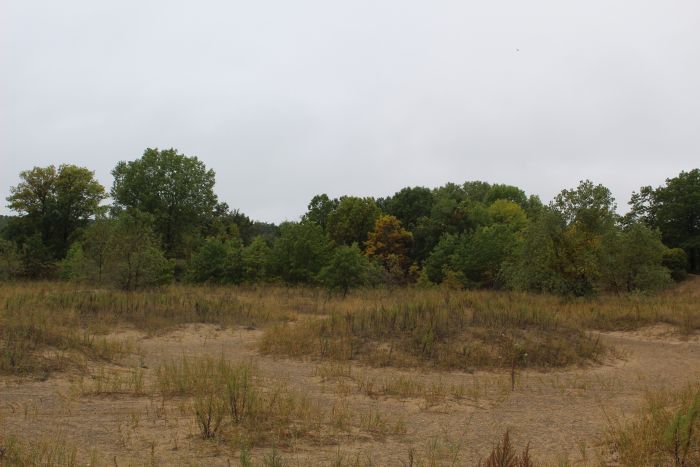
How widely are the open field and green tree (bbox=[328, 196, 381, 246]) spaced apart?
4055 centimetres

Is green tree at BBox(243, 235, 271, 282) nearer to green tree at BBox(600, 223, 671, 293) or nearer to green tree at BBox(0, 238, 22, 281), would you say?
green tree at BBox(0, 238, 22, 281)

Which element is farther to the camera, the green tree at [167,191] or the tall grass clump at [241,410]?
the green tree at [167,191]

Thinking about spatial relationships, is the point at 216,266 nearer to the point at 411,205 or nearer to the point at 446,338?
the point at 446,338

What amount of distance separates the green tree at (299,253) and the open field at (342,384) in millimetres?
16643

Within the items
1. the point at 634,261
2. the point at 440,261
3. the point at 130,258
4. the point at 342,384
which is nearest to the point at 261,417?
the point at 342,384

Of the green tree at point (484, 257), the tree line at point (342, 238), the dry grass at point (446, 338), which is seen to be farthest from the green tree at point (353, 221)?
the dry grass at point (446, 338)

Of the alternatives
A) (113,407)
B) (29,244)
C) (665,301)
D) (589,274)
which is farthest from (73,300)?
(29,244)

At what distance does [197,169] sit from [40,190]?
15677 mm

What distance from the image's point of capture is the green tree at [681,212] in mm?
60375

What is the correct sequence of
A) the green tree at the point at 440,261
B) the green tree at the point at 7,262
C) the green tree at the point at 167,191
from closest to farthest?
the green tree at the point at 7,262
the green tree at the point at 440,261
the green tree at the point at 167,191

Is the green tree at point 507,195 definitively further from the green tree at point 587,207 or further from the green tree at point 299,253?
the green tree at point 587,207

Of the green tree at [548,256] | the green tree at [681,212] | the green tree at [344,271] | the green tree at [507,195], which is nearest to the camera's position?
the green tree at [548,256]

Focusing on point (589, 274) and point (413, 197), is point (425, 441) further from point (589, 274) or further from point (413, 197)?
point (413, 197)

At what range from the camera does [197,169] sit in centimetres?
5741
